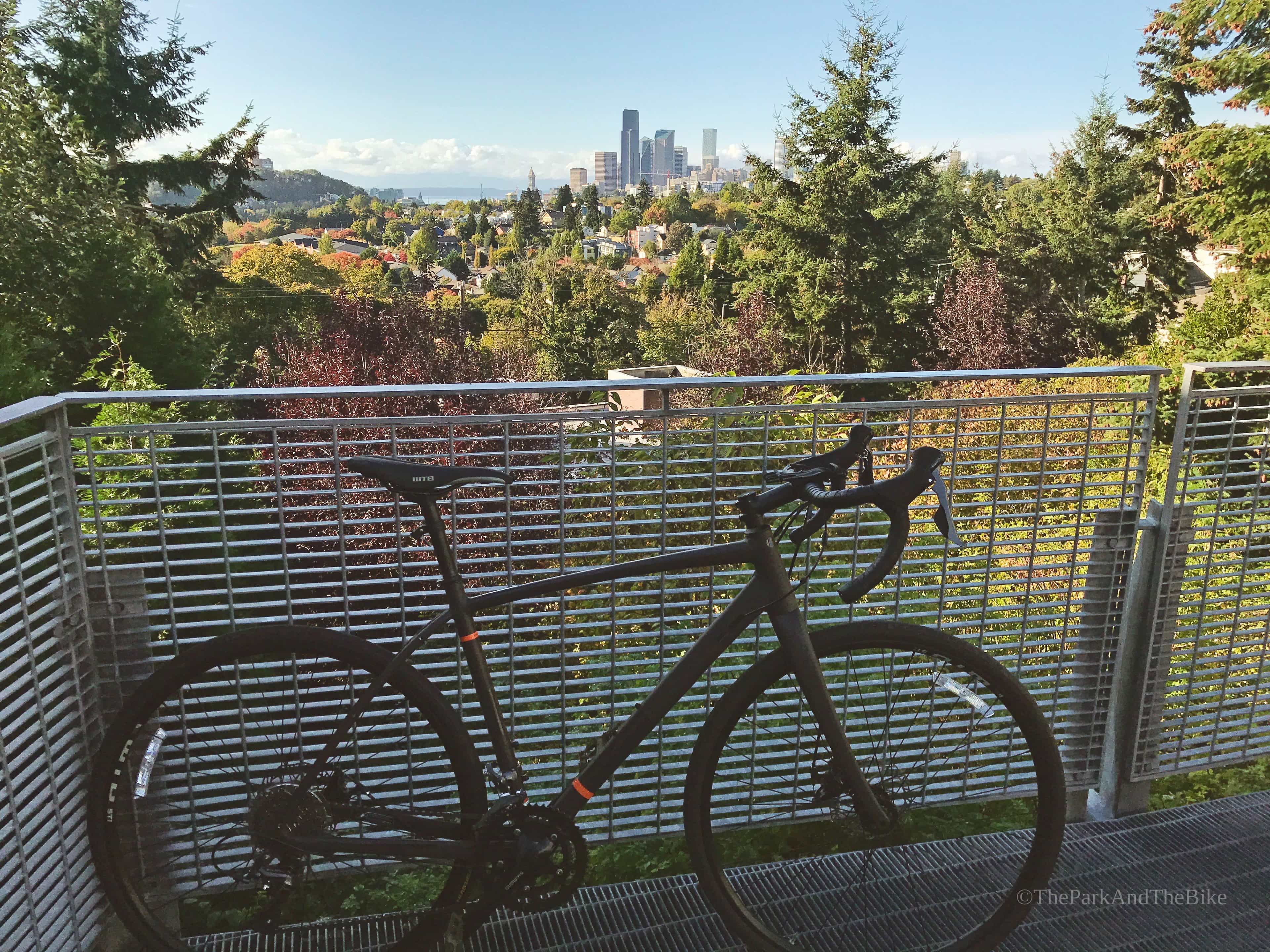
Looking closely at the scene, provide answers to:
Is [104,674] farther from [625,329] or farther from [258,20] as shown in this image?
[258,20]

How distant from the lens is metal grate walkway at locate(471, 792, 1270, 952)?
192 centimetres

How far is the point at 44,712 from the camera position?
63.3 inches

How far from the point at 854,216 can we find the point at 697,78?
72.3m

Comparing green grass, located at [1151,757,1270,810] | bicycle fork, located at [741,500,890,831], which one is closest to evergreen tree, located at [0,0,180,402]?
bicycle fork, located at [741,500,890,831]

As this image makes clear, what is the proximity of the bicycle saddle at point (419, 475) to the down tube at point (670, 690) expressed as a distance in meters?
0.48

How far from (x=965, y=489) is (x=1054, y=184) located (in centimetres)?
Result: 2669

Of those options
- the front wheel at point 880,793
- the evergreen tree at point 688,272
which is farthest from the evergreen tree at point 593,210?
the front wheel at point 880,793

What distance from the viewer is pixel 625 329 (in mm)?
31547

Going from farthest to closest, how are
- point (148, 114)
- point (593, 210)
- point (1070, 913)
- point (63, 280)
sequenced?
point (593, 210), point (148, 114), point (63, 280), point (1070, 913)

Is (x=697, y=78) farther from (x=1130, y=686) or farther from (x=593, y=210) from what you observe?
(x=1130, y=686)

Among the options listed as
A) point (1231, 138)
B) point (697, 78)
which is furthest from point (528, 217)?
point (1231, 138)

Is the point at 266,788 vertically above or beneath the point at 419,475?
beneath

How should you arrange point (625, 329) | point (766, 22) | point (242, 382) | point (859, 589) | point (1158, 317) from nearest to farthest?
point (859, 589) < point (242, 382) < point (1158, 317) < point (625, 329) < point (766, 22)

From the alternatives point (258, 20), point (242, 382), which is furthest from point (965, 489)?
point (258, 20)
